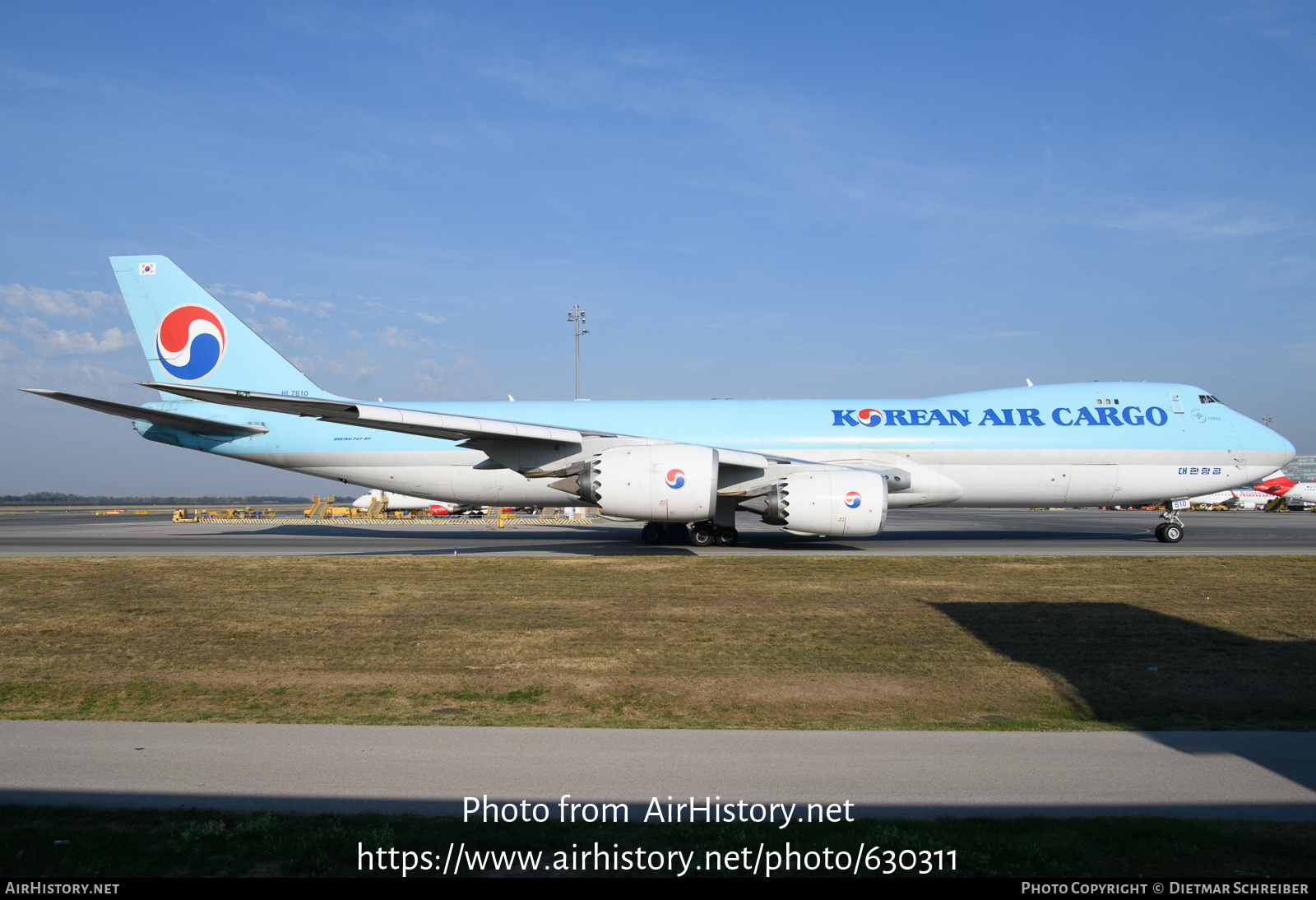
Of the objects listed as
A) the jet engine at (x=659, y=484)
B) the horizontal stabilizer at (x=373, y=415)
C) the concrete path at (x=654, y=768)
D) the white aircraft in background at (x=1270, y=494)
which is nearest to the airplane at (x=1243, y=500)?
the white aircraft in background at (x=1270, y=494)

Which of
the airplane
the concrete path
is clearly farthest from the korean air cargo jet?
the airplane

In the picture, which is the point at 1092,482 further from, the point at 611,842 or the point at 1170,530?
the point at 611,842

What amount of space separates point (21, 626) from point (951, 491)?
21751mm

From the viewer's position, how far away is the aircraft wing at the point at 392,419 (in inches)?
667

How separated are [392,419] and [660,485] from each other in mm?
6481

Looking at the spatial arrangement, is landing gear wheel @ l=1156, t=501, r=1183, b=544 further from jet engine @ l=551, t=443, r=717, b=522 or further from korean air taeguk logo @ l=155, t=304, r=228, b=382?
korean air taeguk logo @ l=155, t=304, r=228, b=382

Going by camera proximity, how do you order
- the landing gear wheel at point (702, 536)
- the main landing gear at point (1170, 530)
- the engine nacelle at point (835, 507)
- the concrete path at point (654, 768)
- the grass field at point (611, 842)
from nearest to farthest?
the grass field at point (611, 842)
the concrete path at point (654, 768)
the engine nacelle at point (835, 507)
the landing gear wheel at point (702, 536)
the main landing gear at point (1170, 530)

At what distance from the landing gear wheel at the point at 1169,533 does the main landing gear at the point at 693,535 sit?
13.5 meters

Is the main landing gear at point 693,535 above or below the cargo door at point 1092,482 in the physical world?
below

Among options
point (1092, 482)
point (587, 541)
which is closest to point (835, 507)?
point (587, 541)

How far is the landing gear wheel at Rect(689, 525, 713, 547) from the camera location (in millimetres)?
23234

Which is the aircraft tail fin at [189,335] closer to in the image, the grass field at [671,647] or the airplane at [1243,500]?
the grass field at [671,647]

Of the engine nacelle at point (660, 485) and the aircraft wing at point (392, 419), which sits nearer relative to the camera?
the aircraft wing at point (392, 419)

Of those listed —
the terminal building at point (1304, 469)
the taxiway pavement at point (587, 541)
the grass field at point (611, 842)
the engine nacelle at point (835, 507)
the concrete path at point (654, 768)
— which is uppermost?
the terminal building at point (1304, 469)
